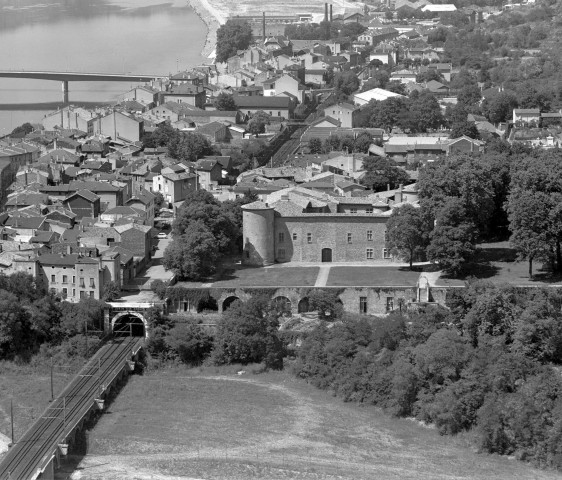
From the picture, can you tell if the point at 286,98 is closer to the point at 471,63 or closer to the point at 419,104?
the point at 419,104

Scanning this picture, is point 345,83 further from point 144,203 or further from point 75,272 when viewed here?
point 75,272

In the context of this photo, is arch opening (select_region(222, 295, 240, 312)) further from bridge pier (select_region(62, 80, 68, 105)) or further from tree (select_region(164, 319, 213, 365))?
bridge pier (select_region(62, 80, 68, 105))

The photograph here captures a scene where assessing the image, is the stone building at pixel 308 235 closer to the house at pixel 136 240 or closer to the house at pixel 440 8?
the house at pixel 136 240

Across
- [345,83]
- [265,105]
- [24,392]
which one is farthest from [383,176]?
[345,83]

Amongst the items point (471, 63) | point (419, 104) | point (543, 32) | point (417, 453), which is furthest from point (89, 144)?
point (543, 32)

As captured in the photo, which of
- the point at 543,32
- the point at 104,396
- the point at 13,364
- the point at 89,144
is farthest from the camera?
the point at 543,32

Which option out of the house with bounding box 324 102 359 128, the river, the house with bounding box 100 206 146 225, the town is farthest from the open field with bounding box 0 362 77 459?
the river
